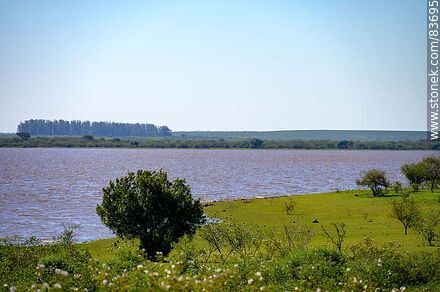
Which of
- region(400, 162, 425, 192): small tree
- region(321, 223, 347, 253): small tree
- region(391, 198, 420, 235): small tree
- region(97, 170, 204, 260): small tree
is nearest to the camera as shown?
region(97, 170, 204, 260): small tree

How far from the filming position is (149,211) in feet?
115

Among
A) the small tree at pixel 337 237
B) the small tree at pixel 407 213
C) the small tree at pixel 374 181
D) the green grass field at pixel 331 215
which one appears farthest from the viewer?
the small tree at pixel 374 181

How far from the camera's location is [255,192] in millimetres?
96500

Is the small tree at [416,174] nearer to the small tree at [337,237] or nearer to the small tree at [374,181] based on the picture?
the small tree at [374,181]

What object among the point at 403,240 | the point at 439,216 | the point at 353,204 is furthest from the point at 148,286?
the point at 353,204

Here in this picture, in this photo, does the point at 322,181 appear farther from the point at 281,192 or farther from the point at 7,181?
the point at 7,181

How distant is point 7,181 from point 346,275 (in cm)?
10039

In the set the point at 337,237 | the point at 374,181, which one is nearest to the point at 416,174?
the point at 374,181

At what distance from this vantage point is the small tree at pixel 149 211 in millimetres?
35094

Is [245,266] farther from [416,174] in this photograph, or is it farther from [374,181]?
[416,174]

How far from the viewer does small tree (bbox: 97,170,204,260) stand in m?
35.1

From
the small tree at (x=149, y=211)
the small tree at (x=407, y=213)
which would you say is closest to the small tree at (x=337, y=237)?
the small tree at (x=407, y=213)

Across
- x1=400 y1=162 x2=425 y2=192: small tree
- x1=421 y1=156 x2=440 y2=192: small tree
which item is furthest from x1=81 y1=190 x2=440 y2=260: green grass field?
x1=421 y1=156 x2=440 y2=192: small tree

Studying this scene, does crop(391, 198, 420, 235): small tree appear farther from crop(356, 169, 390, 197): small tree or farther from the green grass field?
crop(356, 169, 390, 197): small tree
